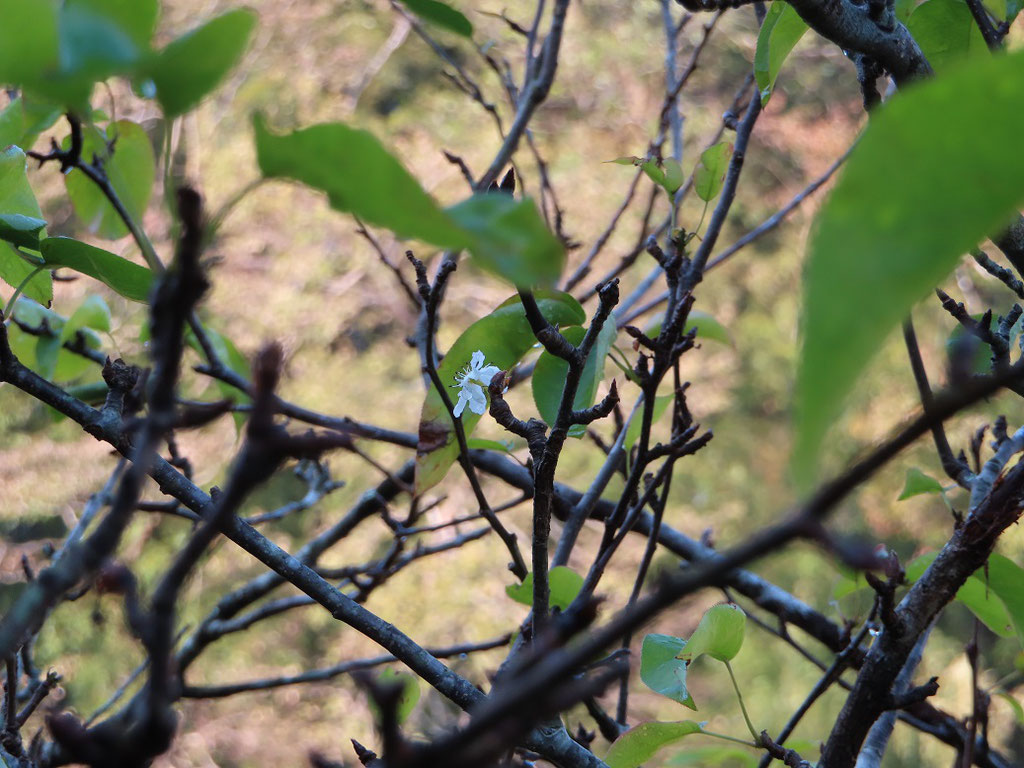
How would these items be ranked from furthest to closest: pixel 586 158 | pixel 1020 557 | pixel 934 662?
pixel 586 158 → pixel 934 662 → pixel 1020 557

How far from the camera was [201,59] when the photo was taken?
0.19 m

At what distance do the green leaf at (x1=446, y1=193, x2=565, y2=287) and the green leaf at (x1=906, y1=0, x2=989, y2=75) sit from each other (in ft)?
1.46

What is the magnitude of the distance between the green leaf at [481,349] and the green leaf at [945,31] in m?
0.27

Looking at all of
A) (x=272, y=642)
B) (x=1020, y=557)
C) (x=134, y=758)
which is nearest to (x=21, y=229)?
(x=134, y=758)

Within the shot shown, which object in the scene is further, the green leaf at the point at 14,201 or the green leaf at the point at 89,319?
the green leaf at the point at 89,319

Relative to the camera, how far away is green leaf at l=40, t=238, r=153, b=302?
0.32 metres

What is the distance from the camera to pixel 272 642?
536 cm

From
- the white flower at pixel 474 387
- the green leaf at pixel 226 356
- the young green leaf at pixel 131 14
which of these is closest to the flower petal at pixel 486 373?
the white flower at pixel 474 387

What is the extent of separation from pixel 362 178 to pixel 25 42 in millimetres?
89

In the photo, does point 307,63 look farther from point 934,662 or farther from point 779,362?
point 934,662

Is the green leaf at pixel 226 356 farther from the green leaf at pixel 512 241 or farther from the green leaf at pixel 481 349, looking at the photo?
the green leaf at pixel 512 241

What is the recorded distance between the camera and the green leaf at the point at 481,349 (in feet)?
1.47

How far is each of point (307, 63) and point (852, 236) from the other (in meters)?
6.13

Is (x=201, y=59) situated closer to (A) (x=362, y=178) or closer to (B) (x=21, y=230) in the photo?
(A) (x=362, y=178)
